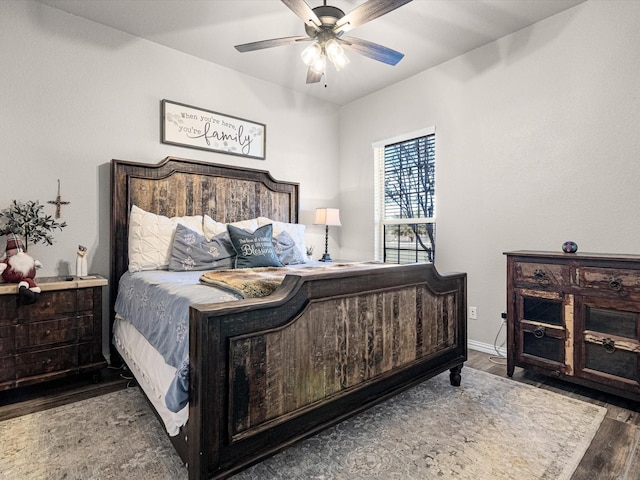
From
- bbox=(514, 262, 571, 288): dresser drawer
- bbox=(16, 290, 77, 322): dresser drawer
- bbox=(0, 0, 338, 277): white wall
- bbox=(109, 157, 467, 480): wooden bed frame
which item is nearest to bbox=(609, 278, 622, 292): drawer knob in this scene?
bbox=(514, 262, 571, 288): dresser drawer

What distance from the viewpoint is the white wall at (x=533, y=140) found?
243cm

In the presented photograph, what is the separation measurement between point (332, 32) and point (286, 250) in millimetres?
1809

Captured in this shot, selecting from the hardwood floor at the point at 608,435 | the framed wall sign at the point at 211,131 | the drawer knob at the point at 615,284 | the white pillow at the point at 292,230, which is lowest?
the hardwood floor at the point at 608,435

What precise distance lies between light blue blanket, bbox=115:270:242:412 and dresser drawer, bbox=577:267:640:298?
2209 mm

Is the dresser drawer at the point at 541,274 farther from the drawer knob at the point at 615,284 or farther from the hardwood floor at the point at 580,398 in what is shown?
the hardwood floor at the point at 580,398

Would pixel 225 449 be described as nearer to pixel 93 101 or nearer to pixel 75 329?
pixel 75 329

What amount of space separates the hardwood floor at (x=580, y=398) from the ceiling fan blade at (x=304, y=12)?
267 centimetres

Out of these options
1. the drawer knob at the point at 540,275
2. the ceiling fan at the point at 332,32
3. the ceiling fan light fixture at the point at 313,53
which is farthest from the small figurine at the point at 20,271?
the drawer knob at the point at 540,275

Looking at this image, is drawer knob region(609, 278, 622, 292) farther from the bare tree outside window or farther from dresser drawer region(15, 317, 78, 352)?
dresser drawer region(15, 317, 78, 352)

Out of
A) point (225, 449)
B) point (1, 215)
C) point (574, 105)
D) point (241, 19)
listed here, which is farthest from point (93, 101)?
point (574, 105)

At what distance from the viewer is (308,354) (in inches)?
61.2

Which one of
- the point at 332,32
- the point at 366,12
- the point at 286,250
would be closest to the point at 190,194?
the point at 286,250

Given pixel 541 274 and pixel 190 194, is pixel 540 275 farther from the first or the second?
pixel 190 194

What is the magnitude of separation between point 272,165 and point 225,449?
315 cm
